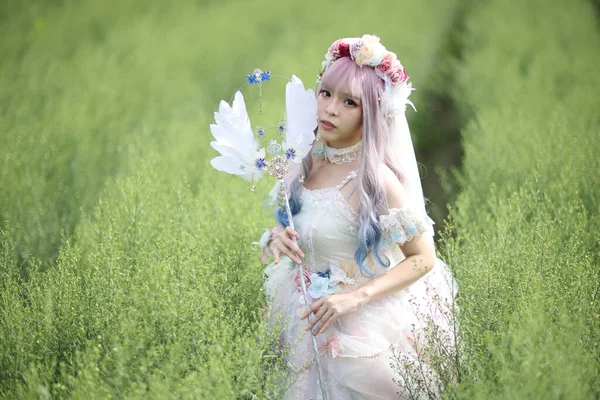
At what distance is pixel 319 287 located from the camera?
2.87 m

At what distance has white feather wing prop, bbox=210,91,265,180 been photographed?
286 centimetres

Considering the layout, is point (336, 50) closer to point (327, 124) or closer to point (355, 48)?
point (355, 48)

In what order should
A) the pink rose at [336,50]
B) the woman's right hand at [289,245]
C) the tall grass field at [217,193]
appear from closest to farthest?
the tall grass field at [217,193] → the woman's right hand at [289,245] → the pink rose at [336,50]

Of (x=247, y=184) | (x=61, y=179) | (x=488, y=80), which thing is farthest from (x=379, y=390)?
(x=488, y=80)

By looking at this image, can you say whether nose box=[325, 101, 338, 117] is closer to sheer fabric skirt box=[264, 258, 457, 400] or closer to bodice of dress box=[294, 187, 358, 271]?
bodice of dress box=[294, 187, 358, 271]

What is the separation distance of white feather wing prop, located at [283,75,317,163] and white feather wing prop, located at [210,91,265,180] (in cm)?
12

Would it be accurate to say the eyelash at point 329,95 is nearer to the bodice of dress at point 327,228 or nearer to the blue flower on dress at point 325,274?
the bodice of dress at point 327,228

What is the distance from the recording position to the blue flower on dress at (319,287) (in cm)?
286

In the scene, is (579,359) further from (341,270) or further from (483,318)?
(341,270)

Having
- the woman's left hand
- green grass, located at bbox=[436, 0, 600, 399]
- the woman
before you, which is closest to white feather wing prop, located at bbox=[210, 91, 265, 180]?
the woman

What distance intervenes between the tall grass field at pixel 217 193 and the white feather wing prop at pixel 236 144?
43 cm

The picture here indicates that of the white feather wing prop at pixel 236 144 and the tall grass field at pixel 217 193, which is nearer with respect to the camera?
the tall grass field at pixel 217 193

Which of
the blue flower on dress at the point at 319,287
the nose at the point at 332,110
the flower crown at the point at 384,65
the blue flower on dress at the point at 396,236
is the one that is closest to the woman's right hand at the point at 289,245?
the blue flower on dress at the point at 319,287

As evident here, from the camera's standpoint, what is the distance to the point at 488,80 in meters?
7.91
